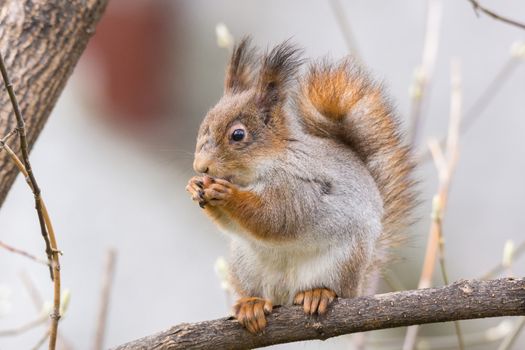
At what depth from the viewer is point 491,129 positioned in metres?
5.83

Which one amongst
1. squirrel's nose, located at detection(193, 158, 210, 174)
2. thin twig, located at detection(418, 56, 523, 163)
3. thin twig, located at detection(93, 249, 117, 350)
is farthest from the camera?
thin twig, located at detection(418, 56, 523, 163)

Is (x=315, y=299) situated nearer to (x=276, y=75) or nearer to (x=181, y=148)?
(x=276, y=75)

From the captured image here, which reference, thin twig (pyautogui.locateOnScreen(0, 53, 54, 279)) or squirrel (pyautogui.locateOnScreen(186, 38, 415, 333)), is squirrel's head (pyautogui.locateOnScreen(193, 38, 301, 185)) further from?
thin twig (pyautogui.locateOnScreen(0, 53, 54, 279))

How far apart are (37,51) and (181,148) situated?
288cm

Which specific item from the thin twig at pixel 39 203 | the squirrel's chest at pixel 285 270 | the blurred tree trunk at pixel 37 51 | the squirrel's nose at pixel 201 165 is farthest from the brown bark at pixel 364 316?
the blurred tree trunk at pixel 37 51

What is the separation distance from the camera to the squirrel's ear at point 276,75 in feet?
9.34

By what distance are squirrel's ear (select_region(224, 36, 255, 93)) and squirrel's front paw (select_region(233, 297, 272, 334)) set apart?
0.78 metres

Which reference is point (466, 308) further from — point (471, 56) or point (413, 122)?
point (471, 56)

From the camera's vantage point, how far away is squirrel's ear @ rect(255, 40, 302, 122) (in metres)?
2.85

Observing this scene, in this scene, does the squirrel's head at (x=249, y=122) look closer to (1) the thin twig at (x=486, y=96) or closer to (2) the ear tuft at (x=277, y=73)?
(2) the ear tuft at (x=277, y=73)

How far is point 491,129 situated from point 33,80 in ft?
12.2

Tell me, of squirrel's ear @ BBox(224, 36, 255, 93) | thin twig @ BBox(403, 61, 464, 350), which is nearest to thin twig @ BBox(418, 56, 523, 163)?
thin twig @ BBox(403, 61, 464, 350)

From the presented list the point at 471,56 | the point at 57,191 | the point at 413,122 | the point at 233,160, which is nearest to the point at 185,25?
the point at 57,191

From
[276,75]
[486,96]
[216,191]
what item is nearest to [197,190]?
[216,191]
